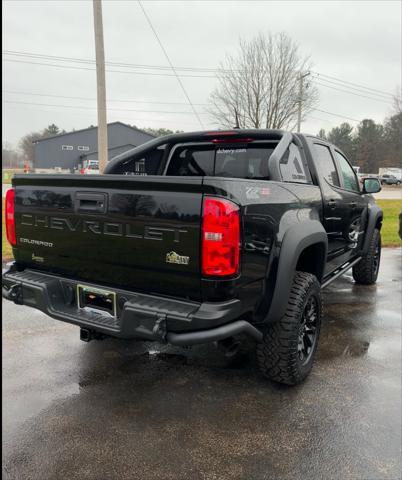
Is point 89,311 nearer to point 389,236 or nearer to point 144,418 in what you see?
point 144,418

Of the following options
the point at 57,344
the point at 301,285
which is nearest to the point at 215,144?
the point at 301,285

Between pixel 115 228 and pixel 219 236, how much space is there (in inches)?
27.9

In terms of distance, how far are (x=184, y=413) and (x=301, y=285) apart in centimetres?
124

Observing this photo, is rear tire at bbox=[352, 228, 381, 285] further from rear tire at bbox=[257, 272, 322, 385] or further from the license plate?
the license plate

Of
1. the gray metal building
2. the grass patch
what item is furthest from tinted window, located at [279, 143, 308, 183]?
the gray metal building

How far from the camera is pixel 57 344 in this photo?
3.82 metres

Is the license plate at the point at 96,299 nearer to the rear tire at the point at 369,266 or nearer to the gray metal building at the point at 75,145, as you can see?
the rear tire at the point at 369,266

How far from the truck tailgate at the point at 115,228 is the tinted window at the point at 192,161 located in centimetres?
162

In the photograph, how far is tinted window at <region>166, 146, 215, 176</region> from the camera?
13.7ft

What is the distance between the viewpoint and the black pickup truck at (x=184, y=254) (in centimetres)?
241

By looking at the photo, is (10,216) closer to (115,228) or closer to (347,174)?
(115,228)

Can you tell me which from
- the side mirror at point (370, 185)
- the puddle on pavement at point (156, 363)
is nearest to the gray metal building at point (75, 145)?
the side mirror at point (370, 185)

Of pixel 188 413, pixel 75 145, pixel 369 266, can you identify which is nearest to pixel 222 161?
pixel 188 413

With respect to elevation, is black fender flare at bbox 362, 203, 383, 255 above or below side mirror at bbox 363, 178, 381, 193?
below
